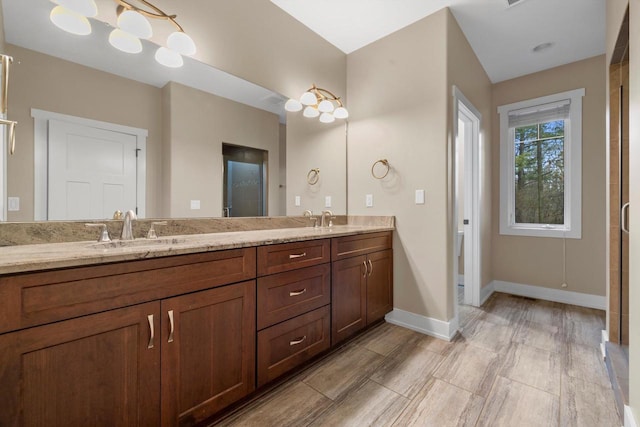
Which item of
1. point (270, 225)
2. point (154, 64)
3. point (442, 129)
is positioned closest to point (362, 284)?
point (270, 225)

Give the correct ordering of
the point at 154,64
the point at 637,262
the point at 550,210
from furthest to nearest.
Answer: the point at 550,210 < the point at 154,64 < the point at 637,262

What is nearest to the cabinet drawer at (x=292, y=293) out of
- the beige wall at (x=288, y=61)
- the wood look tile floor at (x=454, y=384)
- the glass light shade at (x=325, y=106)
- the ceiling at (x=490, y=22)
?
the wood look tile floor at (x=454, y=384)

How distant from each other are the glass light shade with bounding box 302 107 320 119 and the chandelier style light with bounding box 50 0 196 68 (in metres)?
1.05

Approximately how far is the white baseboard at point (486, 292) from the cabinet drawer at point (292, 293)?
2135 millimetres

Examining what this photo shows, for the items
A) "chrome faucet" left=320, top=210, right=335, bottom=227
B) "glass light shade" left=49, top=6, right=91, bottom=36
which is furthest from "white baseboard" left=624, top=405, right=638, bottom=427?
"glass light shade" left=49, top=6, right=91, bottom=36

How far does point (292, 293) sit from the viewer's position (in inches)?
64.2

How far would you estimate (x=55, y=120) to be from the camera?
1.36m

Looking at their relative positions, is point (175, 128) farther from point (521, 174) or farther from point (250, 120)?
point (521, 174)

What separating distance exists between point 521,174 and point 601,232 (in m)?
0.96

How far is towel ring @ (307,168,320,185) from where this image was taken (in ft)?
8.65

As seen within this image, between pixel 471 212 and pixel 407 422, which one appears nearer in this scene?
pixel 407 422

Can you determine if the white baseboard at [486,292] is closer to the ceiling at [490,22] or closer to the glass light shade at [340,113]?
the glass light shade at [340,113]

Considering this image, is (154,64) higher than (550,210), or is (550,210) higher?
(154,64)

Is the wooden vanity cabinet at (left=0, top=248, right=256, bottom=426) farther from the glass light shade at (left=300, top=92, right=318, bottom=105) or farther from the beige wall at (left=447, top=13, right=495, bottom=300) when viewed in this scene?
the beige wall at (left=447, top=13, right=495, bottom=300)
